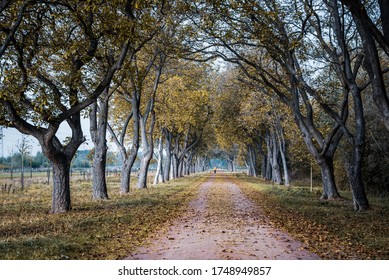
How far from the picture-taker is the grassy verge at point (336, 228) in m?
7.94

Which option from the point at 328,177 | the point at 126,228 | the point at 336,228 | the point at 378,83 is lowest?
the point at 336,228

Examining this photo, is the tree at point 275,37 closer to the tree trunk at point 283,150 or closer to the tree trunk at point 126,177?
the tree trunk at point 126,177

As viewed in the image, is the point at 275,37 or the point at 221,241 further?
the point at 275,37

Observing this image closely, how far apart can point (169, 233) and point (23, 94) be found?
7208mm

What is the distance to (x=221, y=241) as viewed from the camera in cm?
888

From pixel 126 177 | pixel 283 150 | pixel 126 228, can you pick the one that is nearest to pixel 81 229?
pixel 126 228

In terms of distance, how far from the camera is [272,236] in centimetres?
956

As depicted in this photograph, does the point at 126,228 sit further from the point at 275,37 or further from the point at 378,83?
the point at 275,37

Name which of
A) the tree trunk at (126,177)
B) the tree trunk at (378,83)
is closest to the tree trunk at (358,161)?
the tree trunk at (378,83)

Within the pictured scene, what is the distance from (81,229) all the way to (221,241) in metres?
4.04

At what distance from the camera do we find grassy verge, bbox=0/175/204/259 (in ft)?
25.5

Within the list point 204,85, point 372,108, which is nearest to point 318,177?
point 204,85

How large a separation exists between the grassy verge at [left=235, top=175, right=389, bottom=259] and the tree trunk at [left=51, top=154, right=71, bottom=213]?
762 cm
